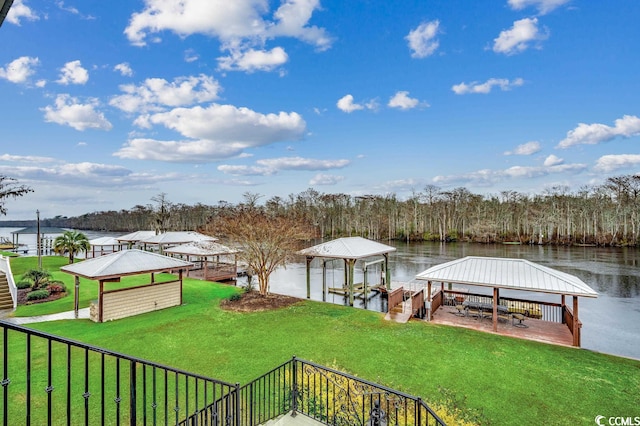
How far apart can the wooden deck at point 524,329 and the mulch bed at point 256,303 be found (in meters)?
7.01

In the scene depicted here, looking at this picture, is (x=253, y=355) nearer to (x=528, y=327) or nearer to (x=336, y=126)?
(x=528, y=327)

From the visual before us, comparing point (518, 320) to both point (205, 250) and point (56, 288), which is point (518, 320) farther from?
point (56, 288)

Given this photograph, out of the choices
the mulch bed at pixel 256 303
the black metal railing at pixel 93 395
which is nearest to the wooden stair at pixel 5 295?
the black metal railing at pixel 93 395

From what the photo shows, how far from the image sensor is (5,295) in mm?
14766

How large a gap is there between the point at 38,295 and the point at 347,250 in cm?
1570

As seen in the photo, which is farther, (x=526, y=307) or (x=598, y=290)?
(x=598, y=290)

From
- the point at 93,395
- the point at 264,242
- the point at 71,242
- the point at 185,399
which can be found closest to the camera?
the point at 185,399

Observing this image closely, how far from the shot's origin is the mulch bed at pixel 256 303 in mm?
14803

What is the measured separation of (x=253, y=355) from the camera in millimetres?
9609

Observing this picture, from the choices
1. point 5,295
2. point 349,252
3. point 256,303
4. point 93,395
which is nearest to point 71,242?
point 5,295

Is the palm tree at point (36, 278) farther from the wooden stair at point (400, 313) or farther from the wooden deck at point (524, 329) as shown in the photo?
the wooden deck at point (524, 329)

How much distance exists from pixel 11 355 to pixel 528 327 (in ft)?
57.4

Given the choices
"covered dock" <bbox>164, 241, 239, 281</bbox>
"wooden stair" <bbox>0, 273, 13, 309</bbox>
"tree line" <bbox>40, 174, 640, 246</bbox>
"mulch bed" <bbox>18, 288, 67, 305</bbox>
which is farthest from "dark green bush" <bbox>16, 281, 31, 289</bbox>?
"tree line" <bbox>40, 174, 640, 246</bbox>

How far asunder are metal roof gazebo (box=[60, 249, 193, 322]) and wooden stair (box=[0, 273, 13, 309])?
11.7 feet
